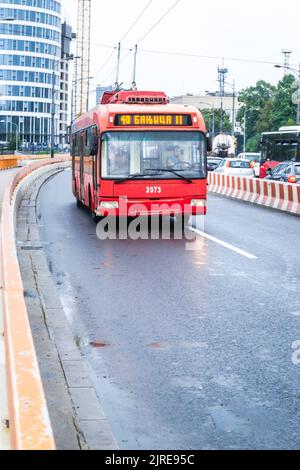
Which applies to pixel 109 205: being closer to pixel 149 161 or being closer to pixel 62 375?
pixel 149 161

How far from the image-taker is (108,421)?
232 inches

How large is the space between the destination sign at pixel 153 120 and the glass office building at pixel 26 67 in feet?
415

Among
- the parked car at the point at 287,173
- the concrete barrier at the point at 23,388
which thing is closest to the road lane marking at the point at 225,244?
the concrete barrier at the point at 23,388

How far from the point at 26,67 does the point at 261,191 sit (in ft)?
409

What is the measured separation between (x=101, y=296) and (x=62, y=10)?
159283mm

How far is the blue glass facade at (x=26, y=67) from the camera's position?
5787 inches

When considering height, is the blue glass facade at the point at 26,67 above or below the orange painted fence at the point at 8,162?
above

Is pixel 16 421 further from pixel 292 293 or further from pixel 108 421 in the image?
pixel 292 293

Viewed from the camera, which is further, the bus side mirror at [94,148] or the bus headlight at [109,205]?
the bus side mirror at [94,148]

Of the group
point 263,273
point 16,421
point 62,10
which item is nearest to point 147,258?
point 263,273

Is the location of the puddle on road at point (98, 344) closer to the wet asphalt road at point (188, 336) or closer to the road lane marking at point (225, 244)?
the wet asphalt road at point (188, 336)

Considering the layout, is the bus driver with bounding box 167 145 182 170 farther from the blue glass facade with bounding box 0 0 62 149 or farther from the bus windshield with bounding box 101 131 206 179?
the blue glass facade with bounding box 0 0 62 149

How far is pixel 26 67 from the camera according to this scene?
150 metres

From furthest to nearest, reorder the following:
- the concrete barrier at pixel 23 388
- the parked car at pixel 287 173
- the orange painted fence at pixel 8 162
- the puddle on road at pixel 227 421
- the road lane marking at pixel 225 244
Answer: the orange painted fence at pixel 8 162 → the parked car at pixel 287 173 → the road lane marking at pixel 225 244 → the puddle on road at pixel 227 421 → the concrete barrier at pixel 23 388
